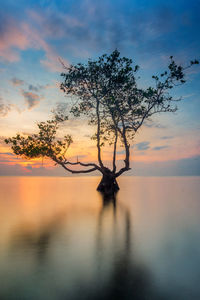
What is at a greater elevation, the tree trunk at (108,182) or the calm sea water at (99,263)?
the tree trunk at (108,182)

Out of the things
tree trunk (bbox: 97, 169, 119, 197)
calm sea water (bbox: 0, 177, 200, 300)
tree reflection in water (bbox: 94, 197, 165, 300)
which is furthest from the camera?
tree trunk (bbox: 97, 169, 119, 197)

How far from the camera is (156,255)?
781cm

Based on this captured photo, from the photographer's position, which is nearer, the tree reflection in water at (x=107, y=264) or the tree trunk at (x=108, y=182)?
the tree reflection in water at (x=107, y=264)

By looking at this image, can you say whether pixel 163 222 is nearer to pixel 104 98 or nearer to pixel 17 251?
pixel 17 251

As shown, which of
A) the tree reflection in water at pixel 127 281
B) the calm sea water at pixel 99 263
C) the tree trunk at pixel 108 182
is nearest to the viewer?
the tree reflection in water at pixel 127 281

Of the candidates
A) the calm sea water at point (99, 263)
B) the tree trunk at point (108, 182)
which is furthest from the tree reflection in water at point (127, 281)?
the tree trunk at point (108, 182)

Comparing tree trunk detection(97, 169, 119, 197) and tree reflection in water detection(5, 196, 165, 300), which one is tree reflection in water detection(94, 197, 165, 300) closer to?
tree reflection in water detection(5, 196, 165, 300)

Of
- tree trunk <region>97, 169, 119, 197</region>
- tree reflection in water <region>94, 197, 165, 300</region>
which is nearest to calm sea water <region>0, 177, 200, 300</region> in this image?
tree reflection in water <region>94, 197, 165, 300</region>

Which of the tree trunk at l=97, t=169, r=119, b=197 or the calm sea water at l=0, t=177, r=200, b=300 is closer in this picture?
the calm sea water at l=0, t=177, r=200, b=300

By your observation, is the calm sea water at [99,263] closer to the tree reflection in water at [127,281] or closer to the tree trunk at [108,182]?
the tree reflection in water at [127,281]

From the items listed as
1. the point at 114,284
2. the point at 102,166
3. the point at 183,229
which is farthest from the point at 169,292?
the point at 102,166

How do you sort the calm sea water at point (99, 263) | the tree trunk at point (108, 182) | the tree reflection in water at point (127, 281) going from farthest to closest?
the tree trunk at point (108, 182)
the calm sea water at point (99, 263)
the tree reflection in water at point (127, 281)

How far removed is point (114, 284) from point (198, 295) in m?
2.06

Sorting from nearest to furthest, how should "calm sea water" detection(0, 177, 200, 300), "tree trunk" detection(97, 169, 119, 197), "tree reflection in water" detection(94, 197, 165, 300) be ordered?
"tree reflection in water" detection(94, 197, 165, 300)
"calm sea water" detection(0, 177, 200, 300)
"tree trunk" detection(97, 169, 119, 197)
